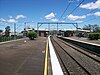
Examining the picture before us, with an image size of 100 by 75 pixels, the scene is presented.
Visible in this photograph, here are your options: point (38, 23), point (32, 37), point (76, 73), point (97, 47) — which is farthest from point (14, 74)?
point (38, 23)

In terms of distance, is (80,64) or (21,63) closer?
(21,63)

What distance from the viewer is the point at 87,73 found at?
13.0m

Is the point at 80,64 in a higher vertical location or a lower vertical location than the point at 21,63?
lower

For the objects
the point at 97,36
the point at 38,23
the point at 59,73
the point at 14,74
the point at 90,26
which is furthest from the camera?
the point at 90,26

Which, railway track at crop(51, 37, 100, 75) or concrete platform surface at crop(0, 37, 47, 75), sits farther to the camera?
railway track at crop(51, 37, 100, 75)

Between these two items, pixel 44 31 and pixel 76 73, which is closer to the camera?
pixel 76 73

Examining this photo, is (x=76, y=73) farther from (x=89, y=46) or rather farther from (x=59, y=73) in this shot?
(x=89, y=46)

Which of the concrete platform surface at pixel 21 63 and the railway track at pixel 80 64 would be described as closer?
the concrete platform surface at pixel 21 63

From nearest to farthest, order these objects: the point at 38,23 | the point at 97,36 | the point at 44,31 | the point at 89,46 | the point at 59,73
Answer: the point at 59,73 < the point at 89,46 < the point at 97,36 < the point at 38,23 < the point at 44,31

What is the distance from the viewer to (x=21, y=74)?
11.2 meters

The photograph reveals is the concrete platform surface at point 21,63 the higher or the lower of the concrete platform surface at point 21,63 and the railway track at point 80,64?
the higher

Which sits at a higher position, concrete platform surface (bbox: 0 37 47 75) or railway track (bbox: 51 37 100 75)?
concrete platform surface (bbox: 0 37 47 75)

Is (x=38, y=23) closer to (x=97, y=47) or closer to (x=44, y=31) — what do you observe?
(x=44, y=31)

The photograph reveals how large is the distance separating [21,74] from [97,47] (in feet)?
59.2
